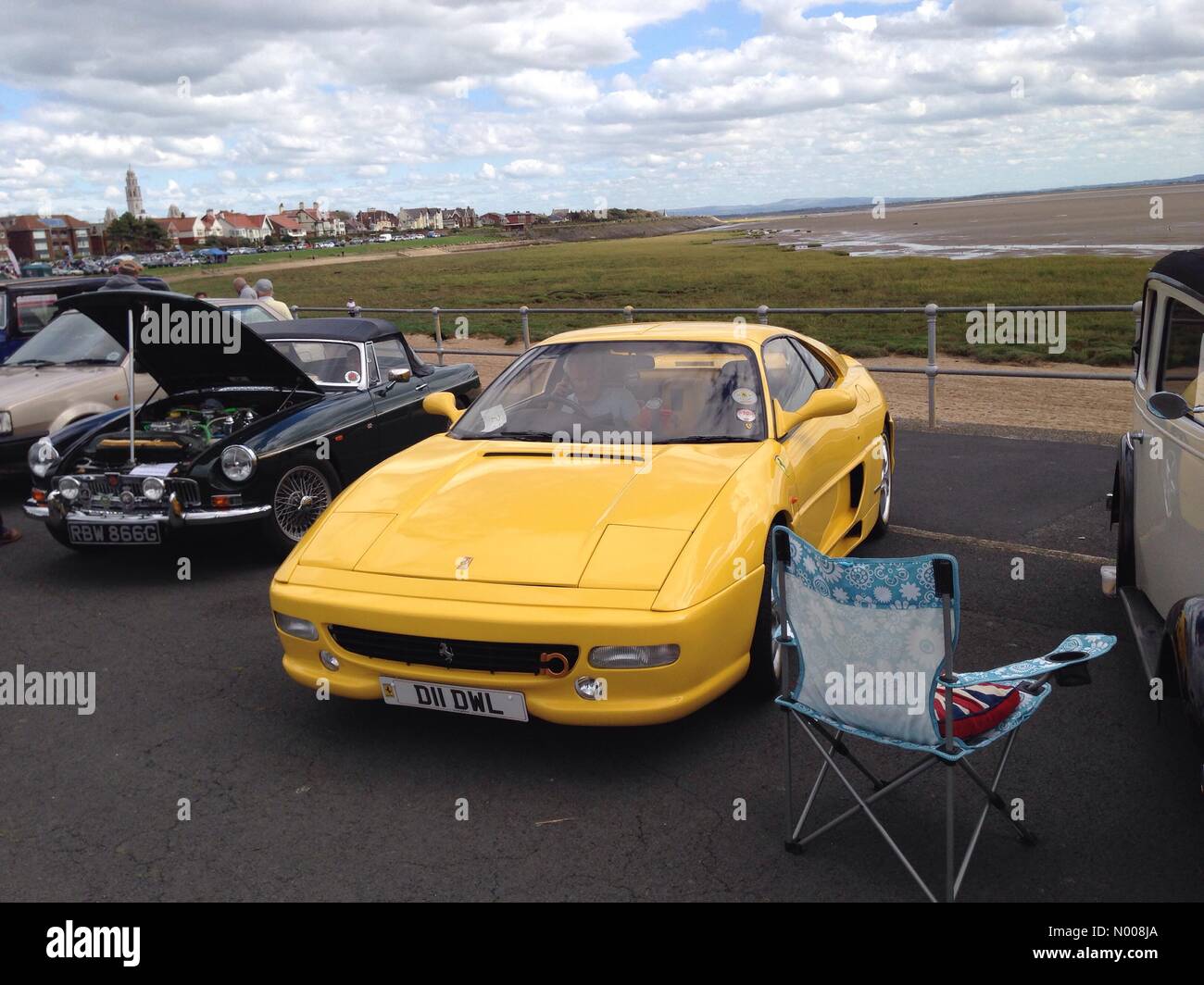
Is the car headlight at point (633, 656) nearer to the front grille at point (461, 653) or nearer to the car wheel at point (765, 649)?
the front grille at point (461, 653)

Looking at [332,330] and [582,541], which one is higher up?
[332,330]

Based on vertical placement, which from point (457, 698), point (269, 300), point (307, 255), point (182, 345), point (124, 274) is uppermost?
point (307, 255)

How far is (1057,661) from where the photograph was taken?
3.20 m

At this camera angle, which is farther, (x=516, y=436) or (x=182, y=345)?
(x=182, y=345)

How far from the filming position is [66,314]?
34.3 feet

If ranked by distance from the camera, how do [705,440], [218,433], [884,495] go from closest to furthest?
[705,440] → [884,495] → [218,433]

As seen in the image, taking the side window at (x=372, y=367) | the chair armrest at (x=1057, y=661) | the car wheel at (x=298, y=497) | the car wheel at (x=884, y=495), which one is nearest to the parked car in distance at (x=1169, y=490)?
the chair armrest at (x=1057, y=661)

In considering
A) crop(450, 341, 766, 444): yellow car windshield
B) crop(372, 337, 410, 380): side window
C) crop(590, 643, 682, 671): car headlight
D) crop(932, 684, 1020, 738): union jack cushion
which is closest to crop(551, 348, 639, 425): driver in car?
crop(450, 341, 766, 444): yellow car windshield

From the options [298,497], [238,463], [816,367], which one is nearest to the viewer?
[816,367]

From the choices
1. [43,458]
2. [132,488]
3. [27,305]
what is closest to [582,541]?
[132,488]

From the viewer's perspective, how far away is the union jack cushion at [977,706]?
10.4 feet

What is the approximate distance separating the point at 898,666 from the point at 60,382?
8318 mm

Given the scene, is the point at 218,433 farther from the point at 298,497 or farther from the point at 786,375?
the point at 786,375

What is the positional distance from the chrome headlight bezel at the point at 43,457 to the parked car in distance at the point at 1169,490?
20.5 ft
